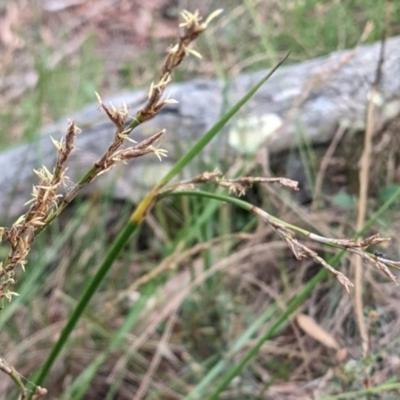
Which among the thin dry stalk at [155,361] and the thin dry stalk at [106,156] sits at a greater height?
the thin dry stalk at [106,156]

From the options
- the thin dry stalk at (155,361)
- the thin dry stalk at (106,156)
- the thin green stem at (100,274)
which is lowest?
the thin dry stalk at (155,361)

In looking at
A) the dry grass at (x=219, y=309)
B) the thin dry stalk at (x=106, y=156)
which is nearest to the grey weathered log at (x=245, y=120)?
the dry grass at (x=219, y=309)

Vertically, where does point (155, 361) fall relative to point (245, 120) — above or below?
below

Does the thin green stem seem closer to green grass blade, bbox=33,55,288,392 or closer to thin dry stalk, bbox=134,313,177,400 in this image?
green grass blade, bbox=33,55,288,392

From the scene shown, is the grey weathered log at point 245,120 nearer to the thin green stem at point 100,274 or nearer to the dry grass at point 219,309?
the dry grass at point 219,309

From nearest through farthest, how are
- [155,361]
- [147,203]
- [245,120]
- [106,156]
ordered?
[106,156] → [147,203] → [155,361] → [245,120]

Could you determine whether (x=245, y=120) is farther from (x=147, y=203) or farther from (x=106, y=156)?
(x=106, y=156)

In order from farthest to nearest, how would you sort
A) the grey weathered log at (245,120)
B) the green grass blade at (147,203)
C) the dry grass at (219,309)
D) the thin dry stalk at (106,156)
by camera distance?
the grey weathered log at (245,120) < the dry grass at (219,309) < the green grass blade at (147,203) < the thin dry stalk at (106,156)

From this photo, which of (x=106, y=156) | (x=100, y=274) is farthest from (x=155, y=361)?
(x=106, y=156)
